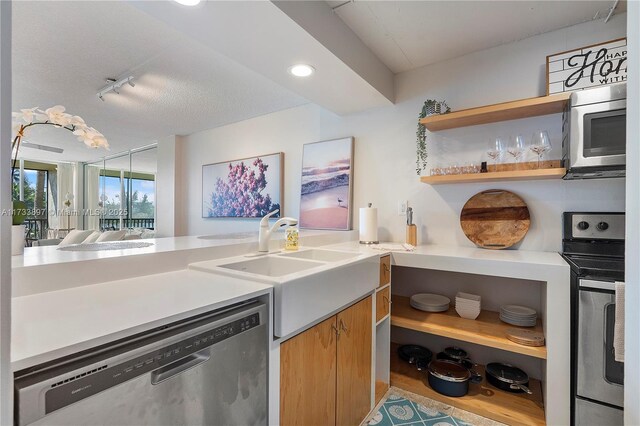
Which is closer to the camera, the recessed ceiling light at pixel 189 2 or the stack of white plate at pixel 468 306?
the recessed ceiling light at pixel 189 2

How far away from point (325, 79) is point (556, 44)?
1.49 m

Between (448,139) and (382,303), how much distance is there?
1336 millimetres

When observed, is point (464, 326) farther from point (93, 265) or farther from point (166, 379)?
point (93, 265)

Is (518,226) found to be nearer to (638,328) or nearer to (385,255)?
(385,255)

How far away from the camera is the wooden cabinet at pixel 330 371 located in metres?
1.11

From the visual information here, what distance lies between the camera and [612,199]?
1.67m

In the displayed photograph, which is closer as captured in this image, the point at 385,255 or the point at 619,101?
the point at 619,101

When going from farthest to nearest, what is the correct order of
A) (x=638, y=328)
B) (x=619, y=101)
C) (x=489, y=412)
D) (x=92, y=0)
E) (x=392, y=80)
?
(x=392, y=80), (x=489, y=412), (x=92, y=0), (x=619, y=101), (x=638, y=328)

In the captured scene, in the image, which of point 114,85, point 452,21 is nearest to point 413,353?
point 452,21

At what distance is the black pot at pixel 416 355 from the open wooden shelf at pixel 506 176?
1295 millimetres

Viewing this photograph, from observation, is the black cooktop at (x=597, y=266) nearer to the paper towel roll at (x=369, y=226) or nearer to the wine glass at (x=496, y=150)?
the wine glass at (x=496, y=150)

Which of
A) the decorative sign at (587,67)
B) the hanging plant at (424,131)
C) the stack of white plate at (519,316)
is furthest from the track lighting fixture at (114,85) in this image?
the stack of white plate at (519,316)

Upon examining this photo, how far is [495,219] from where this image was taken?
2014mm

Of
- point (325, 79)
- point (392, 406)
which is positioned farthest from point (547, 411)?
point (325, 79)
